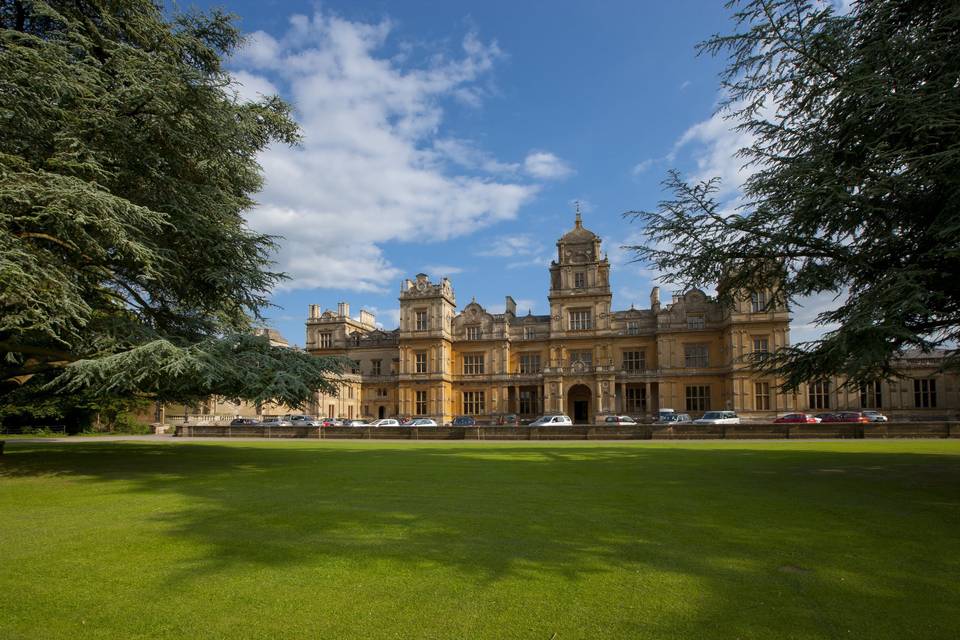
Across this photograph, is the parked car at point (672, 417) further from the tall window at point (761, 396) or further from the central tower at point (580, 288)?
the central tower at point (580, 288)

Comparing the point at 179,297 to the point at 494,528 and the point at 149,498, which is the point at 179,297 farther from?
the point at 494,528

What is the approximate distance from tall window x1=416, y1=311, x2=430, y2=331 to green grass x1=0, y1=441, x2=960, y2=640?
40956 mm

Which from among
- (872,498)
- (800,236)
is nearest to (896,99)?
(800,236)

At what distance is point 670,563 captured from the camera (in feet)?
17.7

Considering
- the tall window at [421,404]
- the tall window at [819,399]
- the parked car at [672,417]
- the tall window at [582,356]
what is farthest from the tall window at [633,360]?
the tall window at [421,404]

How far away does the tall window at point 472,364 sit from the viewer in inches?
2045

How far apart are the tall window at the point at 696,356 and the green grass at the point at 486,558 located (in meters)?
36.2

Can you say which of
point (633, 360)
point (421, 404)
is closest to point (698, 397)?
point (633, 360)

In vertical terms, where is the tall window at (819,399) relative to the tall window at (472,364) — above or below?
below

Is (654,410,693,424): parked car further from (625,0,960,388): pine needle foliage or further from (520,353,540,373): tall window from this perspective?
(625,0,960,388): pine needle foliage

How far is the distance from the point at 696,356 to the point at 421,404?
932 inches

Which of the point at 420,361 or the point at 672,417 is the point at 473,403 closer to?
the point at 420,361

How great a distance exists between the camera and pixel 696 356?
46406 millimetres

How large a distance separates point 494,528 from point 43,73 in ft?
38.6
